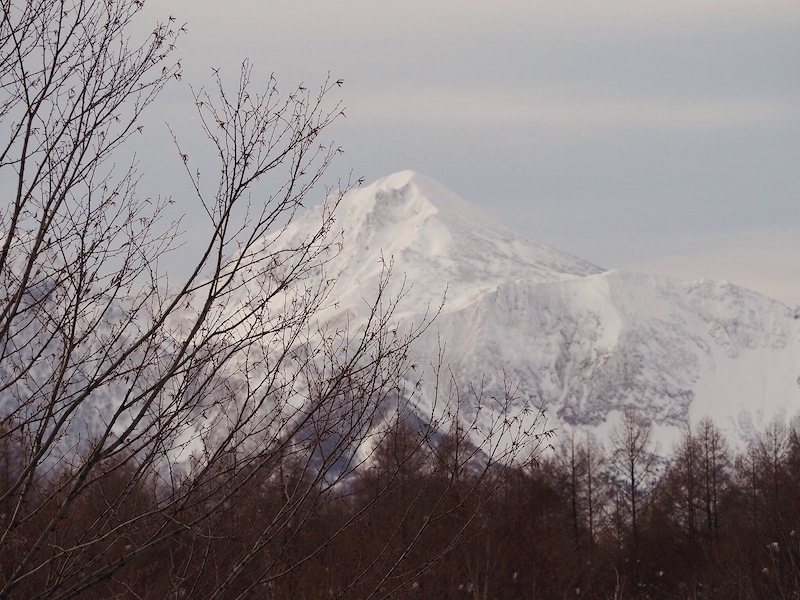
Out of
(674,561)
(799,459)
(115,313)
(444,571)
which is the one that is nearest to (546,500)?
(674,561)

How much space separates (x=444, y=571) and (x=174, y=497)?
1508 centimetres

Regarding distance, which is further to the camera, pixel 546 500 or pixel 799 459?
pixel 799 459

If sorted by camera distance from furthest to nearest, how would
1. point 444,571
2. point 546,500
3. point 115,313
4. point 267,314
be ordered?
point 546,500 < point 444,571 < point 115,313 < point 267,314

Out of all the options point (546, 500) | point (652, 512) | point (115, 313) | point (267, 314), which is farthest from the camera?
point (652, 512)

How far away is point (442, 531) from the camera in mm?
22531

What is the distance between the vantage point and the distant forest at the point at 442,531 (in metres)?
6.55

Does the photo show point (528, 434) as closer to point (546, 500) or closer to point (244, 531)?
point (244, 531)

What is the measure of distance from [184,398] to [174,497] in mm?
601

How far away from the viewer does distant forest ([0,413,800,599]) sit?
258 inches

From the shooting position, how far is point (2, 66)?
21.1ft

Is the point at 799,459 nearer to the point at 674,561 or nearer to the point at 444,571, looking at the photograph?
the point at 674,561

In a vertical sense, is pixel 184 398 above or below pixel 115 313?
below

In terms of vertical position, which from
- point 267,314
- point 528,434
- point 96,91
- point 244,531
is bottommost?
point 244,531

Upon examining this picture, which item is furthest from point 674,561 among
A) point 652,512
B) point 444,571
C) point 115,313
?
point 115,313
